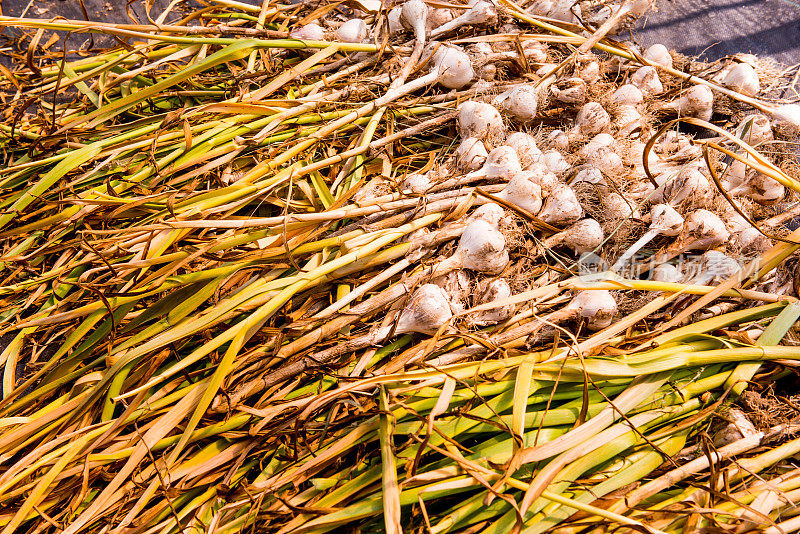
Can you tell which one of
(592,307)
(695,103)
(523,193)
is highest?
(695,103)

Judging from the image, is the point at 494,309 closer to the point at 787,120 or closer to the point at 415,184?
the point at 415,184

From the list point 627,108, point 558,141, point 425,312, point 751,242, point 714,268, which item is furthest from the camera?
point 627,108

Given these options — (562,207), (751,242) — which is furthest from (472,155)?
(751,242)

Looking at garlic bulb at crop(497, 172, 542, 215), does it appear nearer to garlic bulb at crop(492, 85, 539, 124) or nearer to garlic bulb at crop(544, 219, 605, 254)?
garlic bulb at crop(544, 219, 605, 254)

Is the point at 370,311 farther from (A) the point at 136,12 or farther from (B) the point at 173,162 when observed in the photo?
(A) the point at 136,12

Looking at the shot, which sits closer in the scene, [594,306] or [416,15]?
[594,306]

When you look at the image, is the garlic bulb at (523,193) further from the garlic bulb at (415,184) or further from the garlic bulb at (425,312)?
the garlic bulb at (425,312)

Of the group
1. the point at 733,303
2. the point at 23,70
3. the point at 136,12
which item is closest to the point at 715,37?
the point at 733,303
